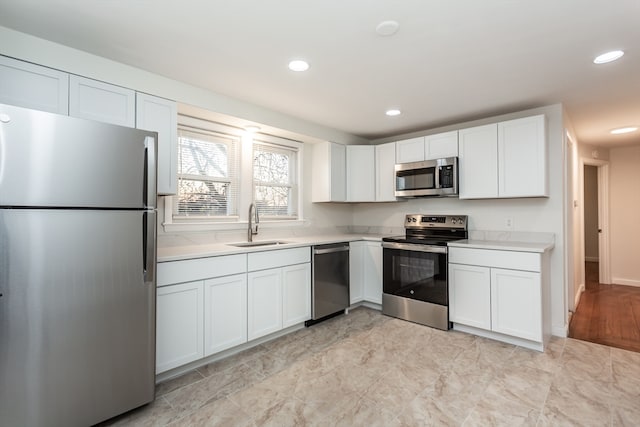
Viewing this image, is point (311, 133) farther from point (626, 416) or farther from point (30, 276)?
point (626, 416)

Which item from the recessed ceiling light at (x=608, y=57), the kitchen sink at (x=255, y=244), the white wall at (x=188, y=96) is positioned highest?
the recessed ceiling light at (x=608, y=57)

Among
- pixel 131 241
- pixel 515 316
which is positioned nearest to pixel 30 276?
pixel 131 241

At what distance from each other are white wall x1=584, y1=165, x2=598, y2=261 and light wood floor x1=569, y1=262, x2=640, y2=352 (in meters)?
2.47

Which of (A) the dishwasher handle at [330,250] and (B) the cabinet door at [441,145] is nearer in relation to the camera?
(A) the dishwasher handle at [330,250]

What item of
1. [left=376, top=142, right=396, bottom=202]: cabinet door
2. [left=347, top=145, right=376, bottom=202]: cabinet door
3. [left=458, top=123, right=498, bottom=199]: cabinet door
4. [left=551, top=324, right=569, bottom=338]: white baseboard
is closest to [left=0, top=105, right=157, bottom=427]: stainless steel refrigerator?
[left=347, top=145, right=376, bottom=202]: cabinet door

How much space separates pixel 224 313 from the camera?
261 cm

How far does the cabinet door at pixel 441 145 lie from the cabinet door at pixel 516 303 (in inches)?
54.3

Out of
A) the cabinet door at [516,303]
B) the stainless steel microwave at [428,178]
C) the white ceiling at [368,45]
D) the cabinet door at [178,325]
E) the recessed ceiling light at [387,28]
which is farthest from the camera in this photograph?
the stainless steel microwave at [428,178]

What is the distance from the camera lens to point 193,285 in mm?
2406

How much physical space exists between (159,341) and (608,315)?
4737 mm

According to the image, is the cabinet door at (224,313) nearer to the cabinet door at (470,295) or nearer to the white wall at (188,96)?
the white wall at (188,96)

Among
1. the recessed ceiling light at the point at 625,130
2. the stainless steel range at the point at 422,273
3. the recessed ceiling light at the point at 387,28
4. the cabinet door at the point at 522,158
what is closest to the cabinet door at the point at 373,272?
the stainless steel range at the point at 422,273

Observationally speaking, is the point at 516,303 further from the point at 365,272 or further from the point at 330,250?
the point at 330,250

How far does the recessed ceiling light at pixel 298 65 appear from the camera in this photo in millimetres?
2314
